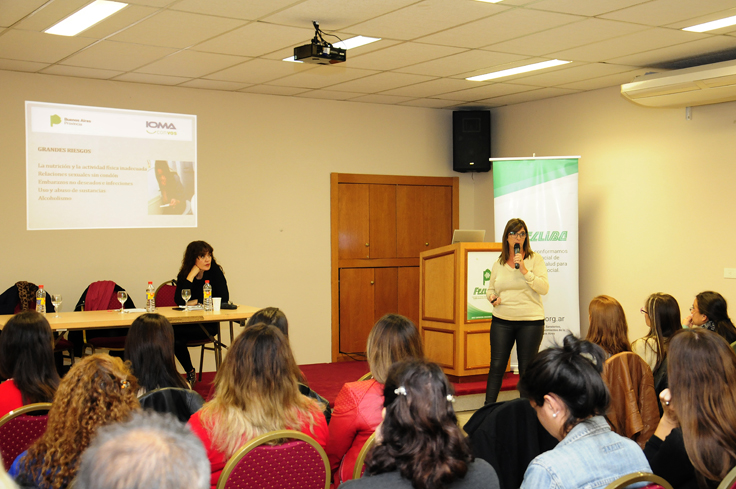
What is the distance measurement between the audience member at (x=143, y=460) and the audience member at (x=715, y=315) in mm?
3548

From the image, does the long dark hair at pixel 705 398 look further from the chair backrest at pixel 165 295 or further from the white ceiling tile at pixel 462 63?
the chair backrest at pixel 165 295

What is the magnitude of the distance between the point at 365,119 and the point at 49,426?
6.39 metres

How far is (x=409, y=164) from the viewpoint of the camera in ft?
26.6

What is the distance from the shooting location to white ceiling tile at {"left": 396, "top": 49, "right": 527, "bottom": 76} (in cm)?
557

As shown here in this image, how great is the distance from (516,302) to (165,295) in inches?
130

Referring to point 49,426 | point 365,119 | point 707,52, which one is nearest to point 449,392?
point 49,426

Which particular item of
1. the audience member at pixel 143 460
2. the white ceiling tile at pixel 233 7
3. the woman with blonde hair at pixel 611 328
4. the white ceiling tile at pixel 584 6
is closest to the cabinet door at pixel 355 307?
the white ceiling tile at pixel 233 7

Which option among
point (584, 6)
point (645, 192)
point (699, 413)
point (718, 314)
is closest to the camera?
point (699, 413)

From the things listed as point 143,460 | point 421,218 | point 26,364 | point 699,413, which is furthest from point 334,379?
point 143,460

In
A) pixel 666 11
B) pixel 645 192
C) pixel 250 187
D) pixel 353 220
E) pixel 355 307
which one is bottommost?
pixel 355 307

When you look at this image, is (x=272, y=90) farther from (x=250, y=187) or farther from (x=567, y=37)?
(x=567, y=37)

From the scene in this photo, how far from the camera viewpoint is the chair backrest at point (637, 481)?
5.48 feet

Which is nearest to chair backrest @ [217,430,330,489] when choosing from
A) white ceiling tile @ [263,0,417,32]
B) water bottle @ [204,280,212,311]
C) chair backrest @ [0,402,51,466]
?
chair backrest @ [0,402,51,466]

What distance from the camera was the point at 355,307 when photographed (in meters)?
7.81
